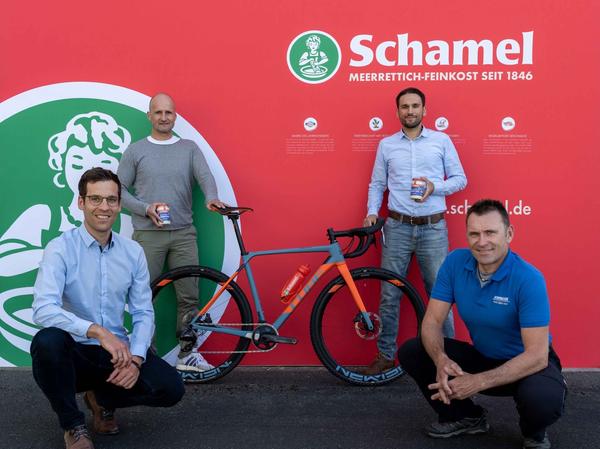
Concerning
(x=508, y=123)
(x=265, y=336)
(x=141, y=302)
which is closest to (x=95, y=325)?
(x=141, y=302)

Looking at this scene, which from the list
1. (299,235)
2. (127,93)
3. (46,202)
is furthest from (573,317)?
(46,202)

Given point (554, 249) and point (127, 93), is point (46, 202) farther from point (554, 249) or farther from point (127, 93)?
point (554, 249)

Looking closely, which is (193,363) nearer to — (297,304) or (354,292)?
(297,304)

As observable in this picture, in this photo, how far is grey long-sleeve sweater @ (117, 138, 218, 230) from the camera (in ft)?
13.8

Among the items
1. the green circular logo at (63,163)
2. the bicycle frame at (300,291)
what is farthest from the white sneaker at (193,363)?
the green circular logo at (63,163)

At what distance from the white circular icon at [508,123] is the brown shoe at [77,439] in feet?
10.4

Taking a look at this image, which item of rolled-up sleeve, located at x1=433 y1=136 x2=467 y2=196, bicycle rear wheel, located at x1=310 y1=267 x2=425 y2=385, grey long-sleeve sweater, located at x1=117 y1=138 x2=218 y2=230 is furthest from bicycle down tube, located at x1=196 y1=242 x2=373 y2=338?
rolled-up sleeve, located at x1=433 y1=136 x2=467 y2=196

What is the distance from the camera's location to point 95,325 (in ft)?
9.84

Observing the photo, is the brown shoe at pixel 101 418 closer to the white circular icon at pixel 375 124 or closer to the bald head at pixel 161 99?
the bald head at pixel 161 99

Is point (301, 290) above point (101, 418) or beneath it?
above

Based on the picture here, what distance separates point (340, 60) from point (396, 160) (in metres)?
0.81

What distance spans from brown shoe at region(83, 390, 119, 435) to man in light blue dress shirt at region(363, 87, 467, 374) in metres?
1.66

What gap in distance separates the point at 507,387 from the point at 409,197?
151cm

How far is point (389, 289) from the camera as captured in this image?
4.21 meters
